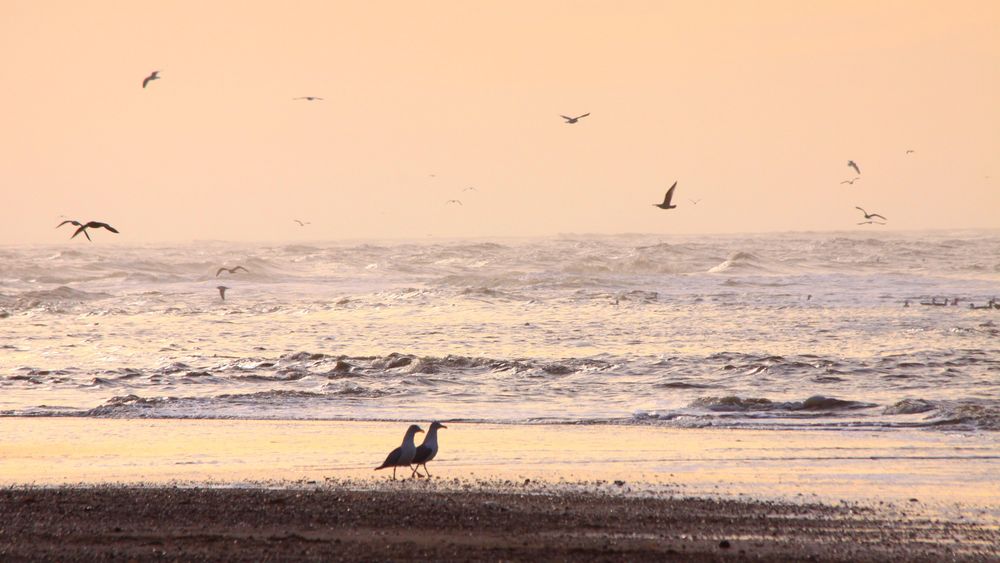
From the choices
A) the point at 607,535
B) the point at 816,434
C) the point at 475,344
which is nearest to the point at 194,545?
the point at 607,535

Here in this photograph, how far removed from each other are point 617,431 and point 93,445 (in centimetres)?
479

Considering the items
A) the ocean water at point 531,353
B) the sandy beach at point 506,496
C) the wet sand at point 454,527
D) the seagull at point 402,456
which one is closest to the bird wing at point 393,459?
the seagull at point 402,456

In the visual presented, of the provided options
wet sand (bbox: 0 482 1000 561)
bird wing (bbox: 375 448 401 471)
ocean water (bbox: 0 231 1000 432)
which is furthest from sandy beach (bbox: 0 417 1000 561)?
ocean water (bbox: 0 231 1000 432)

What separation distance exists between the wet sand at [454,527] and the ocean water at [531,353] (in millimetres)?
4071

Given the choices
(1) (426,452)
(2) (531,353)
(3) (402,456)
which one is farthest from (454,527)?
(2) (531,353)

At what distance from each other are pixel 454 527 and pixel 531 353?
11.2 meters

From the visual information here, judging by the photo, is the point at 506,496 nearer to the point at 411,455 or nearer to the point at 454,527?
the point at 454,527

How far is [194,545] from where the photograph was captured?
6.60 meters

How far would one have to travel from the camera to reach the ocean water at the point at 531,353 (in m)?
12.7

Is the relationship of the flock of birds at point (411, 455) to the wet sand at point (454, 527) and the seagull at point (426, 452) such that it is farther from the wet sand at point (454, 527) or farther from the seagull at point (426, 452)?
the wet sand at point (454, 527)

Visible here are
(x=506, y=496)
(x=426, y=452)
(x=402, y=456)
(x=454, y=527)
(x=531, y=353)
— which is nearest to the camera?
(x=454, y=527)

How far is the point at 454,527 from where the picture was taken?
275 inches

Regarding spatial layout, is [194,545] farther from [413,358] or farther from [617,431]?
[413,358]

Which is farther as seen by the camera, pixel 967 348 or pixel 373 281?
pixel 373 281
